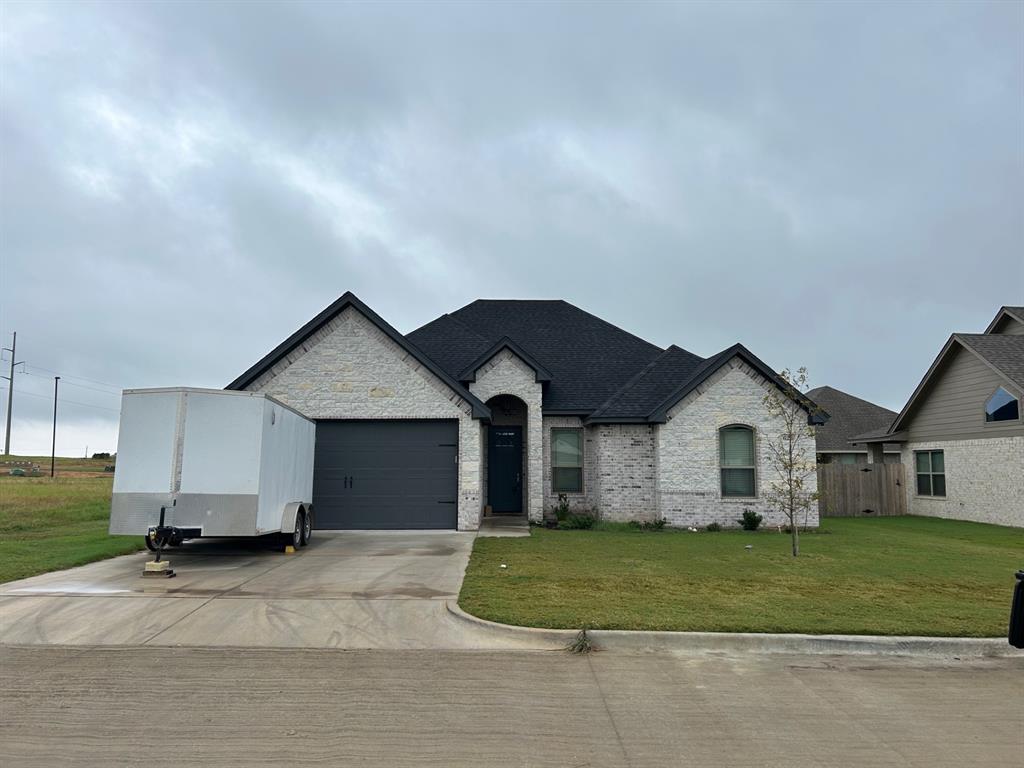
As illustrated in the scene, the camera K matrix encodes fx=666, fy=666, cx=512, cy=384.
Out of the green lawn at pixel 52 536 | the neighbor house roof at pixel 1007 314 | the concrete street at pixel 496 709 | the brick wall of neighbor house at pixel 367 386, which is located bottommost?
the concrete street at pixel 496 709

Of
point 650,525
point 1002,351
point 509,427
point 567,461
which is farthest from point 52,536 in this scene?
point 1002,351

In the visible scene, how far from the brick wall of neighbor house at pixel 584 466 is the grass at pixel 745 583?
297cm

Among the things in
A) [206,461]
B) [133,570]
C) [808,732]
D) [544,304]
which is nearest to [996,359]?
[544,304]

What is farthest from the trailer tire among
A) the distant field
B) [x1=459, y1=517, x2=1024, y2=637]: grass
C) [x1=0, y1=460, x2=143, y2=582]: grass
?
the distant field

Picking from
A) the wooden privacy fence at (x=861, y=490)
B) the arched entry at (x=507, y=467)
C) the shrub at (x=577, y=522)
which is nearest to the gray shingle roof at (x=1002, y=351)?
the wooden privacy fence at (x=861, y=490)

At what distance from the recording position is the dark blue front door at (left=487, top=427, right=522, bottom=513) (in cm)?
2058

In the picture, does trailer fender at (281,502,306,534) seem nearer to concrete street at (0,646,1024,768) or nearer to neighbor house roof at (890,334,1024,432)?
concrete street at (0,646,1024,768)

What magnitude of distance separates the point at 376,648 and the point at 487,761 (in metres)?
2.73

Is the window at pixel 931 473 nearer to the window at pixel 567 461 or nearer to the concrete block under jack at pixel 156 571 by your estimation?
the window at pixel 567 461

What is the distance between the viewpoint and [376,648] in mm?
6785

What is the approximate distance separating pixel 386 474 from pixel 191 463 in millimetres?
5979

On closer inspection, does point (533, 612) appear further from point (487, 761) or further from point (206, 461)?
point (206, 461)

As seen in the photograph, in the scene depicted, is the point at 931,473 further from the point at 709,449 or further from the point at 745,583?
the point at 745,583

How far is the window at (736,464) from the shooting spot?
17.9m
